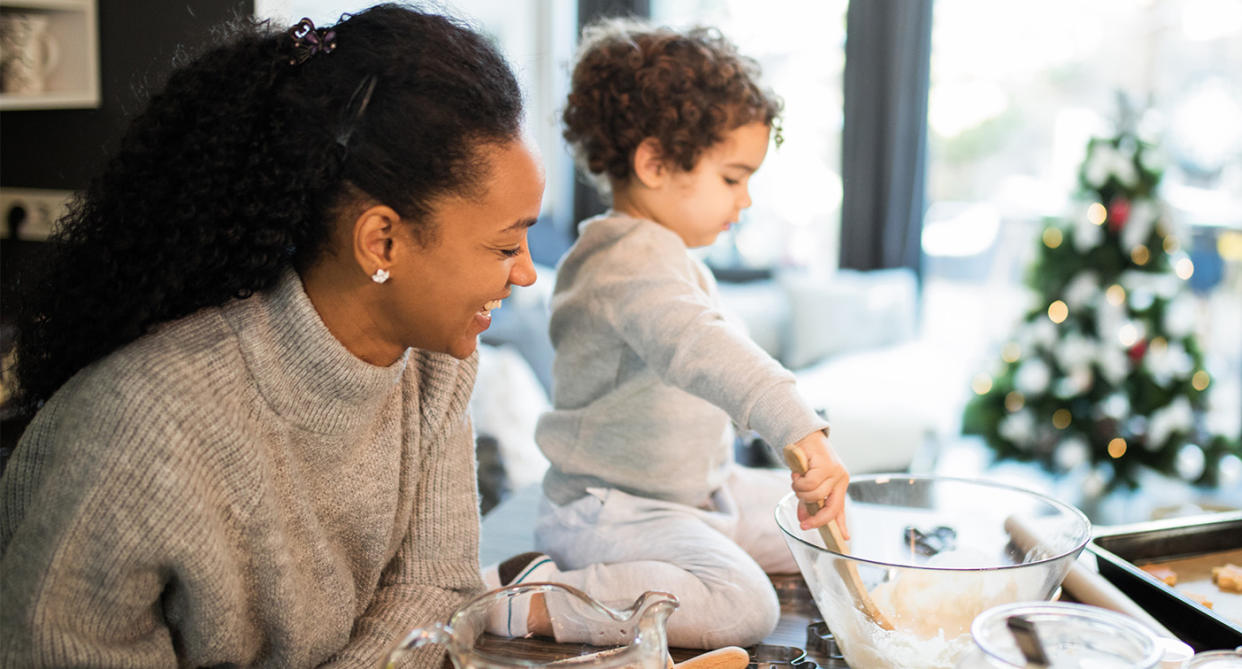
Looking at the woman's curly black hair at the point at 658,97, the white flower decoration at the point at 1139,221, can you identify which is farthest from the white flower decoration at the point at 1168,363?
the woman's curly black hair at the point at 658,97

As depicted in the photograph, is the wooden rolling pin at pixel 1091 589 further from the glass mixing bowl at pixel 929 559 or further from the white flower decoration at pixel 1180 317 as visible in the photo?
the white flower decoration at pixel 1180 317

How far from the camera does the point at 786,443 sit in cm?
104

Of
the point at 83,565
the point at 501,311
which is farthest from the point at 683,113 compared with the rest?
the point at 501,311

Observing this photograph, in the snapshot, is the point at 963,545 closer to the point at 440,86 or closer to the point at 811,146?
the point at 440,86

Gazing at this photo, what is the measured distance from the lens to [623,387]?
56.5 inches

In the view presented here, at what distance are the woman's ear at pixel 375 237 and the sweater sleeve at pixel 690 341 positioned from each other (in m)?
0.39

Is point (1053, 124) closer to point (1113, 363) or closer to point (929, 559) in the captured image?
point (1113, 363)

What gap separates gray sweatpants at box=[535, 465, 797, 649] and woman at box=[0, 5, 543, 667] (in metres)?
0.29

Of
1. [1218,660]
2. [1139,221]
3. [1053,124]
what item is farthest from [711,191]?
[1053,124]

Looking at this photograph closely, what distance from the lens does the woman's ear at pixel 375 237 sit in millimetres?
892

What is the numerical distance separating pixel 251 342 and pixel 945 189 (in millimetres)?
3893

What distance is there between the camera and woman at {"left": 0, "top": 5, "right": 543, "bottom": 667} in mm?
791

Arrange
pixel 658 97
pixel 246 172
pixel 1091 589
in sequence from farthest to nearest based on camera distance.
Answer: pixel 658 97 → pixel 1091 589 → pixel 246 172

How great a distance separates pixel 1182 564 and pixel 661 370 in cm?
60
